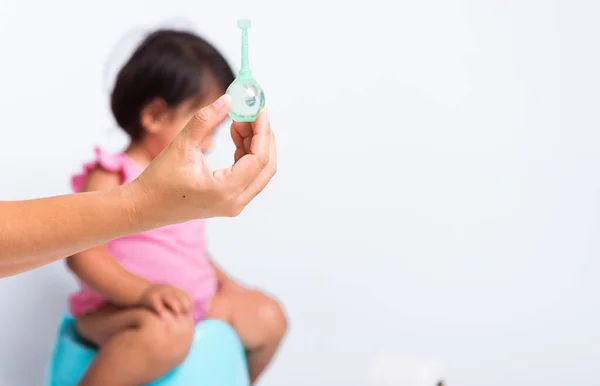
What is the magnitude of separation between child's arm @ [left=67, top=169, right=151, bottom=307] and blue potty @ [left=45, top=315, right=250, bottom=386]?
3.5 inches

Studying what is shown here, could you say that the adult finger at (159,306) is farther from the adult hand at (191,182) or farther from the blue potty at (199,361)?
the adult hand at (191,182)

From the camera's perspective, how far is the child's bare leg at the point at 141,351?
3.60ft

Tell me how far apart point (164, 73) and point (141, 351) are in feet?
1.34

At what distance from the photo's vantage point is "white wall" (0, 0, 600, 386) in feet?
5.63

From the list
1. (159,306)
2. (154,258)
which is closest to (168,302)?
(159,306)

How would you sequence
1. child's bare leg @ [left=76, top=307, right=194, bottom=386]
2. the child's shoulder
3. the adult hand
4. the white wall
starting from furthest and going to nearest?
the white wall < the child's shoulder < child's bare leg @ [left=76, top=307, right=194, bottom=386] < the adult hand

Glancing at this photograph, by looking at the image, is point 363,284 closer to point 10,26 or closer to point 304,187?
point 304,187

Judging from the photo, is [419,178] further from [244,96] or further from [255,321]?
[244,96]

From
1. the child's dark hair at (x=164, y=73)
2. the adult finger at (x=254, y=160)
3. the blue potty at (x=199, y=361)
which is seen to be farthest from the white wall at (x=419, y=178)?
the adult finger at (x=254, y=160)

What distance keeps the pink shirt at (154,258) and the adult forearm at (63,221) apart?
512 mm

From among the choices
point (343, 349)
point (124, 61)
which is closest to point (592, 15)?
point (343, 349)

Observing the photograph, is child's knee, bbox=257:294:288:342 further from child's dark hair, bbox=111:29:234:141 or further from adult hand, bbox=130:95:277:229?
adult hand, bbox=130:95:277:229

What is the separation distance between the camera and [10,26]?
5.22 ft

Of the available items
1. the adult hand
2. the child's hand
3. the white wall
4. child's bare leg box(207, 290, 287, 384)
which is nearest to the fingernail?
the adult hand
